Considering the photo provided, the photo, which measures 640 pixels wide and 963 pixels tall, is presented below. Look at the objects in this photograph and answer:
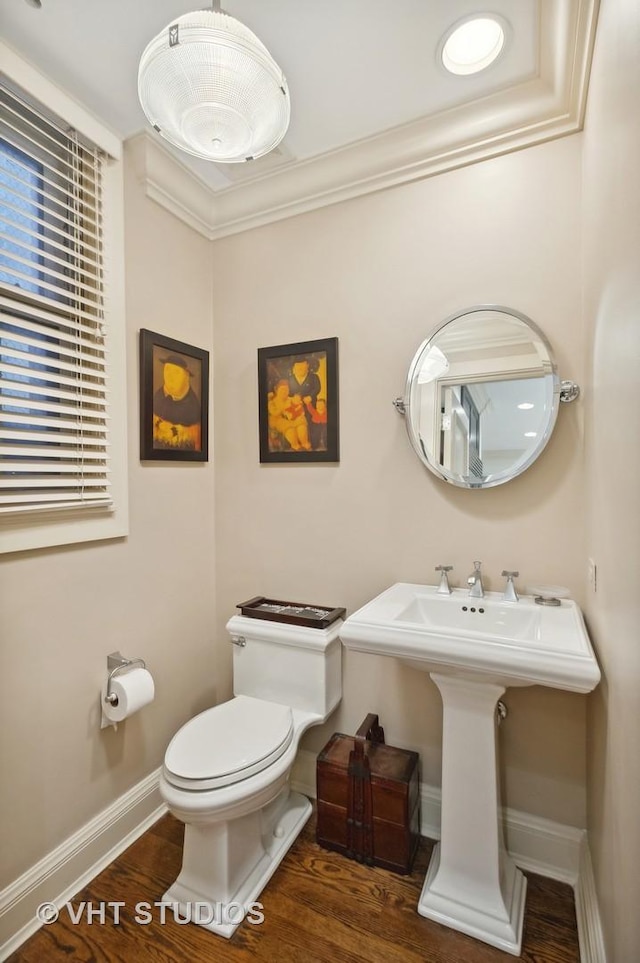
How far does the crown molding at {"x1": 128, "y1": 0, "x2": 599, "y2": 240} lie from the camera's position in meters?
1.39

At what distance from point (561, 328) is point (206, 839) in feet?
6.79

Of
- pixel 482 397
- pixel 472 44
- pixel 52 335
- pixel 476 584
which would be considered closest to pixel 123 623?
pixel 52 335

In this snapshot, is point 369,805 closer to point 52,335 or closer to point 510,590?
point 510,590

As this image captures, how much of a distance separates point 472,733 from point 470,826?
0.96ft

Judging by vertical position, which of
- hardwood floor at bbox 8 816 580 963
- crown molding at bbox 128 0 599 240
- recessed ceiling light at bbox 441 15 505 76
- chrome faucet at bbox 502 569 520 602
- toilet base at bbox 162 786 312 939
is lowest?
hardwood floor at bbox 8 816 580 963

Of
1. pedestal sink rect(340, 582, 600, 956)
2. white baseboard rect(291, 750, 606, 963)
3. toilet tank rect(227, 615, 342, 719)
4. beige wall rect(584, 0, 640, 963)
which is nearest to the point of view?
beige wall rect(584, 0, 640, 963)

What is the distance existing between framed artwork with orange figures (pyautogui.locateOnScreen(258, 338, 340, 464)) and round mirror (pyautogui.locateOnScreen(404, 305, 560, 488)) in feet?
1.19

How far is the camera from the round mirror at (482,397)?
160 centimetres

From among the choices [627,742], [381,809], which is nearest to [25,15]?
[627,742]

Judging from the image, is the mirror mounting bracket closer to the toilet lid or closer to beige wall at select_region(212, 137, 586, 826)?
beige wall at select_region(212, 137, 586, 826)

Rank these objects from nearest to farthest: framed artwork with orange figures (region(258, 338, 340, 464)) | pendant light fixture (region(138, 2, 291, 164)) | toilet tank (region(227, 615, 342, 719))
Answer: pendant light fixture (region(138, 2, 291, 164)) < toilet tank (region(227, 615, 342, 719)) < framed artwork with orange figures (region(258, 338, 340, 464))

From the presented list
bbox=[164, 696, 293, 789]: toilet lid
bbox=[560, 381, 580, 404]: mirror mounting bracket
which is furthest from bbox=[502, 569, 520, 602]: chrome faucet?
bbox=[164, 696, 293, 789]: toilet lid

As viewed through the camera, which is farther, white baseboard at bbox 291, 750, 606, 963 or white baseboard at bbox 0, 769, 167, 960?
white baseboard at bbox 291, 750, 606, 963

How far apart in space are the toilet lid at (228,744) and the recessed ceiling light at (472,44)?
7.61 feet
